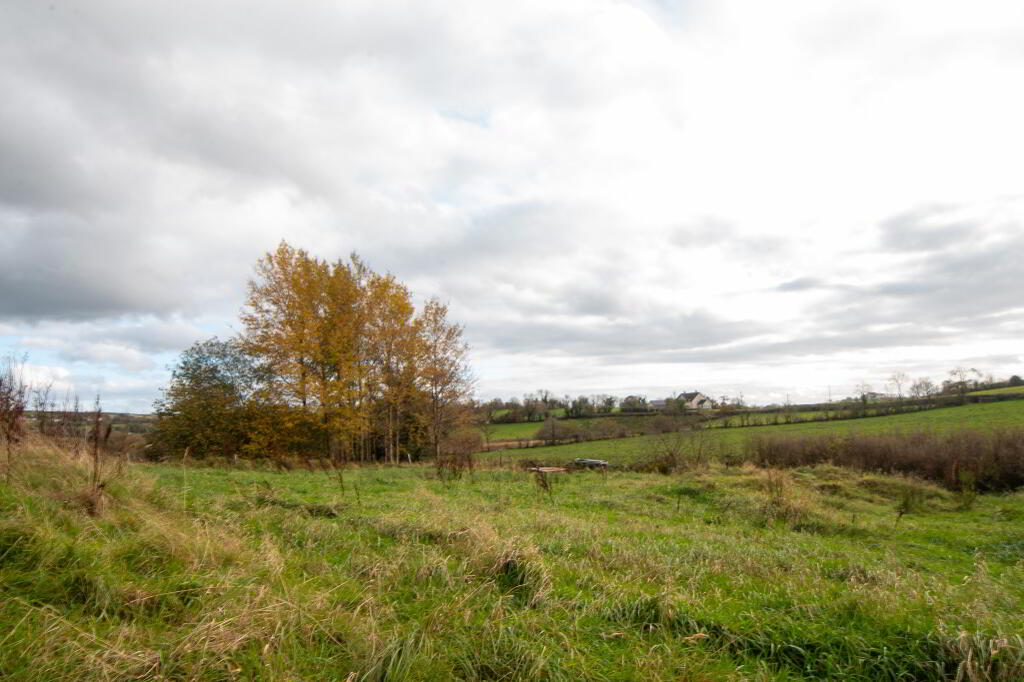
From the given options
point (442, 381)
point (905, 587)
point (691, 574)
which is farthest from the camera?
point (442, 381)

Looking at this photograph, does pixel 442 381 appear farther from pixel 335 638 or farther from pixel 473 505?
pixel 335 638

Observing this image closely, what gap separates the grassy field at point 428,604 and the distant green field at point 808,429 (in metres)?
23.5

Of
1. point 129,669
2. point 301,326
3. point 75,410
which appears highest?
point 301,326

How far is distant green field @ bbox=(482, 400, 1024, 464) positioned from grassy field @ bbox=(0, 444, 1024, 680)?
2352cm

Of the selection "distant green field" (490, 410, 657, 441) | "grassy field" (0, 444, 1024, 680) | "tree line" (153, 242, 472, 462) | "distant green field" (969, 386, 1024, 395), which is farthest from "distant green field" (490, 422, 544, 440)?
"grassy field" (0, 444, 1024, 680)

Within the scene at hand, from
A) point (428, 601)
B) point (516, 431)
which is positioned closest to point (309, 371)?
point (428, 601)

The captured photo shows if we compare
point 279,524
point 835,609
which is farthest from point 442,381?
point 835,609

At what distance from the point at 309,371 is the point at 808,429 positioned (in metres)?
35.1

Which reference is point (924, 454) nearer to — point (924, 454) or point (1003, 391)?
point (924, 454)

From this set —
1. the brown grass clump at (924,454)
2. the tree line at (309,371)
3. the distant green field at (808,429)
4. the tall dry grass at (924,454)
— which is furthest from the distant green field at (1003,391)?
the tree line at (309,371)

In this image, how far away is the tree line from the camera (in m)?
24.6

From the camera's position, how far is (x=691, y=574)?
5754 mm

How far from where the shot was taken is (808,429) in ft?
132

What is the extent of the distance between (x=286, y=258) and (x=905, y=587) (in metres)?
25.1
